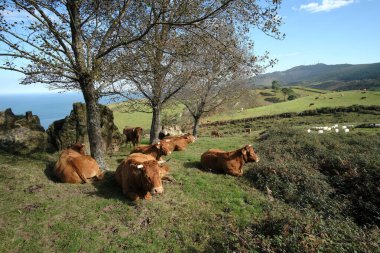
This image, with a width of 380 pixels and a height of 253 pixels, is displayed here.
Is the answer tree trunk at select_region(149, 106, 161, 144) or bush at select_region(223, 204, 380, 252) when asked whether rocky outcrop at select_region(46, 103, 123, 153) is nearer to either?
tree trunk at select_region(149, 106, 161, 144)

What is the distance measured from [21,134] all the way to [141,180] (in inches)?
274

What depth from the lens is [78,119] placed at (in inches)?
589

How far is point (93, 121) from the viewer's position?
1180 cm

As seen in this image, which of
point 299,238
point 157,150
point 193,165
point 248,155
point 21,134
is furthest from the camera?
point 193,165

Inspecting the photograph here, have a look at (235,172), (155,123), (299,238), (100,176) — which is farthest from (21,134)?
(299,238)

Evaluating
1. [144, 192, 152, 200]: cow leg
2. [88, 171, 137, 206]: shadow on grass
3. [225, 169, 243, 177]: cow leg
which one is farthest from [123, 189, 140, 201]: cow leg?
[225, 169, 243, 177]: cow leg

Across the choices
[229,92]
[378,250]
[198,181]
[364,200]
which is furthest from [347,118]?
[378,250]

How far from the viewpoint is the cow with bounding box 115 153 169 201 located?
382 inches

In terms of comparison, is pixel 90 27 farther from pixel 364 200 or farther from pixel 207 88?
pixel 207 88

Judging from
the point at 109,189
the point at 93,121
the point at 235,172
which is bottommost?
the point at 235,172

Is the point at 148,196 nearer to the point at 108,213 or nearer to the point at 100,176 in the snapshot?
the point at 108,213

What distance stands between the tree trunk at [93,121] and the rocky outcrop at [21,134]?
3145 millimetres

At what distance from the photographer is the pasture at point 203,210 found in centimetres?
732

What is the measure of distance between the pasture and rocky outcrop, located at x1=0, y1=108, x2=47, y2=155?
0.61m
